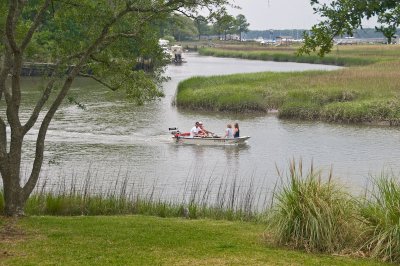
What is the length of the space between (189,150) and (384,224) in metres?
22.3

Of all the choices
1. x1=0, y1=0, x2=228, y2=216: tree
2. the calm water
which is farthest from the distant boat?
x1=0, y1=0, x2=228, y2=216: tree

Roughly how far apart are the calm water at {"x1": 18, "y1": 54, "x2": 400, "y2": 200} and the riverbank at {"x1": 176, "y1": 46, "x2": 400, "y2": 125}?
1.17m

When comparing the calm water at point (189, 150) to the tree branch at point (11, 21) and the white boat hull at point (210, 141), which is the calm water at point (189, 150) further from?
the tree branch at point (11, 21)

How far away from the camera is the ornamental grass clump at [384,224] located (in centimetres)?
1066

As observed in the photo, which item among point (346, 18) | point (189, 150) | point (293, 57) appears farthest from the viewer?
point (293, 57)

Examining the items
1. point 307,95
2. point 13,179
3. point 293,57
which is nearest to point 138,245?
point 13,179

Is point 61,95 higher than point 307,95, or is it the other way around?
point 61,95

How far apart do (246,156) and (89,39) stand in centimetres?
1758

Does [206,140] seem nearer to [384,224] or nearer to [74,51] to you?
[74,51]

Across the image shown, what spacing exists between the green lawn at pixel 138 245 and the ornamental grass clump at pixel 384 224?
0.39m

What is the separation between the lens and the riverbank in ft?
134

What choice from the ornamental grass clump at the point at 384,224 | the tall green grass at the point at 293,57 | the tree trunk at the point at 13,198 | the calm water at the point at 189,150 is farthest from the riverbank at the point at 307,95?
the tree trunk at the point at 13,198

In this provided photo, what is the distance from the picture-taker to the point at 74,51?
14781 mm

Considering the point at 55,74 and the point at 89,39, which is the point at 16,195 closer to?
the point at 55,74
